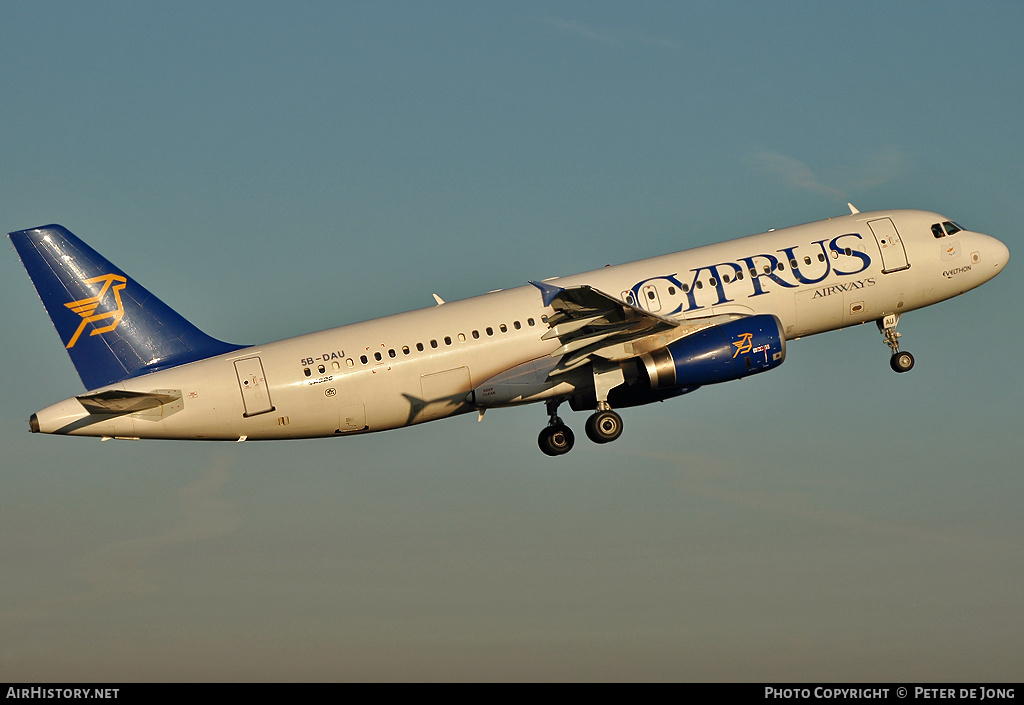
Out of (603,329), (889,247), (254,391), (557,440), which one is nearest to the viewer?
(254,391)

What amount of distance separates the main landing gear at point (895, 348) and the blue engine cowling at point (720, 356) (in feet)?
23.7

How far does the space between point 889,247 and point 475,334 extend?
16.2 m

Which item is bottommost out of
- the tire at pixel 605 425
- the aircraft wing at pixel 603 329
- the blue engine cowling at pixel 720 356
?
the tire at pixel 605 425

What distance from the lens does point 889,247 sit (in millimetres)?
45250

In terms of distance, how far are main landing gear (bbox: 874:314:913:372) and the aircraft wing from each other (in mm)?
7722

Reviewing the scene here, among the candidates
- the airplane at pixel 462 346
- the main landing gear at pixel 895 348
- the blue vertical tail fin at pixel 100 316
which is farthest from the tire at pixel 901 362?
the blue vertical tail fin at pixel 100 316

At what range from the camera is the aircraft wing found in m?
40.8

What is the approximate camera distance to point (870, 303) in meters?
45.2

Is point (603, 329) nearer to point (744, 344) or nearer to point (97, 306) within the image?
point (744, 344)

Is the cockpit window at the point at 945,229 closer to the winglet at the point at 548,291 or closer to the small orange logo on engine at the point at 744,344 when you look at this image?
the small orange logo on engine at the point at 744,344

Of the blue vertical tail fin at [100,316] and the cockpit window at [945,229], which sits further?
the cockpit window at [945,229]

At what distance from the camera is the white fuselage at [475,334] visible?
133 ft

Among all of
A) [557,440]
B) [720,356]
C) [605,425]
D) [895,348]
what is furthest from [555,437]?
[895,348]

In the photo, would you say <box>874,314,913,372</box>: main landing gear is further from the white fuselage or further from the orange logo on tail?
the orange logo on tail
